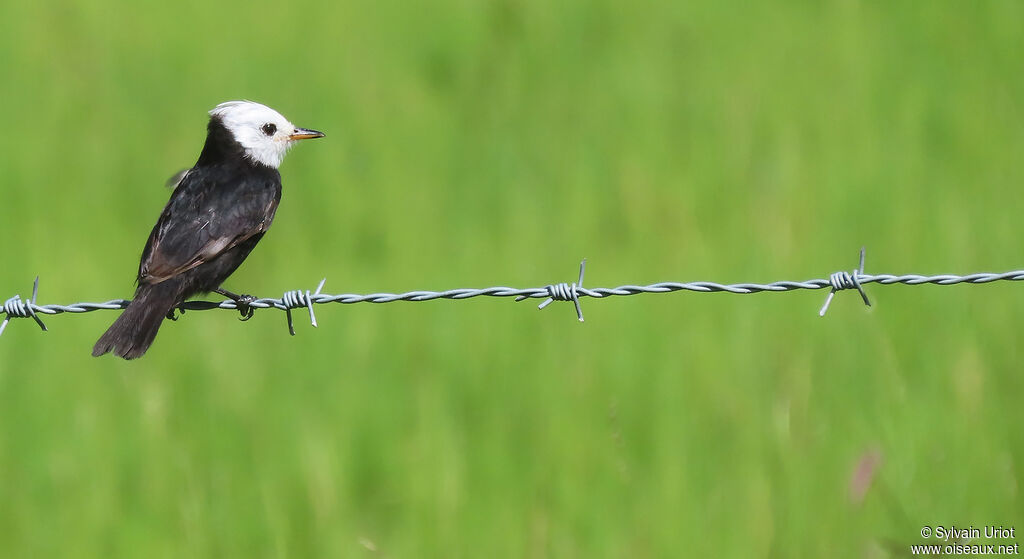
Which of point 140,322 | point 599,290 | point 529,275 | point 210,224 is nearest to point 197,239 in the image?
point 210,224

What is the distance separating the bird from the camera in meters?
4.88

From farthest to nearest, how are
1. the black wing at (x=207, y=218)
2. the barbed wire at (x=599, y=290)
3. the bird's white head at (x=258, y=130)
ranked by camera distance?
1. the bird's white head at (x=258, y=130)
2. the black wing at (x=207, y=218)
3. the barbed wire at (x=599, y=290)

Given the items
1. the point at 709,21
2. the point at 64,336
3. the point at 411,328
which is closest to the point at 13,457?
the point at 64,336

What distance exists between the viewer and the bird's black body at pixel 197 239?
15.9 ft

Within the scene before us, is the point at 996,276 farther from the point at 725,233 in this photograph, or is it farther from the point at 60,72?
the point at 60,72

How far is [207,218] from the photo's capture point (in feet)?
17.4

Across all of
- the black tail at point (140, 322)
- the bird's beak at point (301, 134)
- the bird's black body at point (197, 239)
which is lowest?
the black tail at point (140, 322)

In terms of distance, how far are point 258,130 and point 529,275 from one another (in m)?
1.53

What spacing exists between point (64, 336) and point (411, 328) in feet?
5.73

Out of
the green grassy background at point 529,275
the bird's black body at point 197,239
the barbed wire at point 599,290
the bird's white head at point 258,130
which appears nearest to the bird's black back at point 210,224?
the bird's black body at point 197,239

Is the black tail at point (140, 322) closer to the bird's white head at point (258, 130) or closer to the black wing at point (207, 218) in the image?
the black wing at point (207, 218)

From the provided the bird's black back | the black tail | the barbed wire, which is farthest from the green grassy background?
the barbed wire

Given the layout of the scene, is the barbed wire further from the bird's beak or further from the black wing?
the bird's beak

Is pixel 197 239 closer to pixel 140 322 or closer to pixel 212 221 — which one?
pixel 212 221
